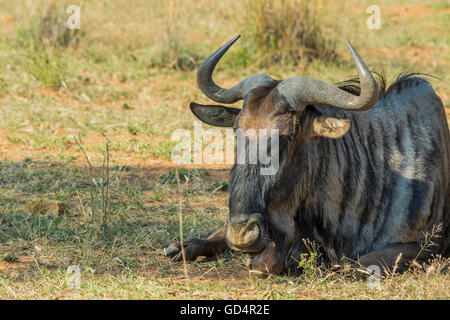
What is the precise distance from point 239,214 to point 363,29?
8516mm

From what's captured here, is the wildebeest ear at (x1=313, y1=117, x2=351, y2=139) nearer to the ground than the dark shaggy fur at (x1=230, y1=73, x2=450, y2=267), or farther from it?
farther from it

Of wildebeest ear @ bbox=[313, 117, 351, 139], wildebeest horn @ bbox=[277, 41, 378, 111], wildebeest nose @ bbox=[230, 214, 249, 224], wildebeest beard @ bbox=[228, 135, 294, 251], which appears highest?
wildebeest horn @ bbox=[277, 41, 378, 111]

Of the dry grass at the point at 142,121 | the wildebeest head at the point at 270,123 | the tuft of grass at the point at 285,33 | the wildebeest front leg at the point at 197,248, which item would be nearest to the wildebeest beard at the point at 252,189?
the wildebeest head at the point at 270,123

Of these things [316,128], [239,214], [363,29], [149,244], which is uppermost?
[363,29]

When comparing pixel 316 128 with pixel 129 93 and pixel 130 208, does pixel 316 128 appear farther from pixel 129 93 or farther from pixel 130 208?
pixel 129 93

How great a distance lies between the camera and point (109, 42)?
11.2m

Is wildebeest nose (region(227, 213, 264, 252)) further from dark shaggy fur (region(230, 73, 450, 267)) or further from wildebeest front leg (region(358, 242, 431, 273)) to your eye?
wildebeest front leg (region(358, 242, 431, 273))

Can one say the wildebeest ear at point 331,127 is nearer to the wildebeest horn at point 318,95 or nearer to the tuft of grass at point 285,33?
the wildebeest horn at point 318,95

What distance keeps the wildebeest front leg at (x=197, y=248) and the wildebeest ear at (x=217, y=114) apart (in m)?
0.85

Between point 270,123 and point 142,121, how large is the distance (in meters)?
4.23

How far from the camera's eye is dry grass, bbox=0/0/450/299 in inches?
177

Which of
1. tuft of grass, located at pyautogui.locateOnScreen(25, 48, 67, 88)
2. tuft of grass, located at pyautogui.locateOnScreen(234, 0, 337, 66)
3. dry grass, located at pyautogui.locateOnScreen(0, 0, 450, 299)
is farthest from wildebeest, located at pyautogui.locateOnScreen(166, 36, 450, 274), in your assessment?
tuft of grass, located at pyautogui.locateOnScreen(234, 0, 337, 66)

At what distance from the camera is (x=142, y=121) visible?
331 inches
